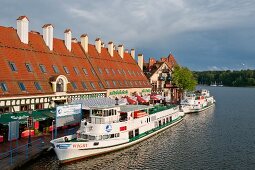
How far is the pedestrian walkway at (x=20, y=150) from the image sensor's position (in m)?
31.2

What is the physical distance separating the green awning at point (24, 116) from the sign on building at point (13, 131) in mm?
565

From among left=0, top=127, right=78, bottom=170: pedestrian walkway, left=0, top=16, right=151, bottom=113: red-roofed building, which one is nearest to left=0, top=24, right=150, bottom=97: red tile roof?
left=0, top=16, right=151, bottom=113: red-roofed building

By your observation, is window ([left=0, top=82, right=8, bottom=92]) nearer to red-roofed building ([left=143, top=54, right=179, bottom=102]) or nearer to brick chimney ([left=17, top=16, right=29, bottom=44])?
brick chimney ([left=17, top=16, right=29, bottom=44])

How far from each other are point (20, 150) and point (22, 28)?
81.3 ft

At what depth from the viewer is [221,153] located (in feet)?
140

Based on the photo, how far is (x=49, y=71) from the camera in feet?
173

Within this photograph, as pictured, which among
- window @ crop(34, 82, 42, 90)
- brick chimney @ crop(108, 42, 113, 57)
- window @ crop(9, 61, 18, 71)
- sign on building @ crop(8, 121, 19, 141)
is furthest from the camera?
brick chimney @ crop(108, 42, 113, 57)

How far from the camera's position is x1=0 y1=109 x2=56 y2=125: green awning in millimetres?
38112

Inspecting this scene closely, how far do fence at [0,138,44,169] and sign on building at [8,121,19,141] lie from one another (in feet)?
8.80

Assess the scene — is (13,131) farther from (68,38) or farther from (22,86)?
(68,38)

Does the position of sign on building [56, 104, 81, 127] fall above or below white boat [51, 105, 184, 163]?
above

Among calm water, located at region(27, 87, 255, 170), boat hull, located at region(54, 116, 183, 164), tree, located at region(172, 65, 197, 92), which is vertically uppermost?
tree, located at region(172, 65, 197, 92)

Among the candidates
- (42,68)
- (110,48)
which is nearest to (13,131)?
(42,68)

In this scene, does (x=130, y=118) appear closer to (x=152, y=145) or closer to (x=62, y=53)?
(x=152, y=145)
